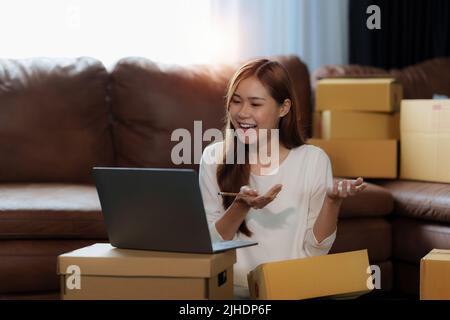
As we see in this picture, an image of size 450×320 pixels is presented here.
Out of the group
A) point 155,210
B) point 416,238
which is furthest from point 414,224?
point 155,210

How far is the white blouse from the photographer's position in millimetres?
1947

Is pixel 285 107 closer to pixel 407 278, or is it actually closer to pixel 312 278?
pixel 312 278

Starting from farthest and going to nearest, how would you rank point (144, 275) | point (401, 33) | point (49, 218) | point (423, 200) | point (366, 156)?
point (401, 33) < point (366, 156) < point (423, 200) < point (49, 218) < point (144, 275)

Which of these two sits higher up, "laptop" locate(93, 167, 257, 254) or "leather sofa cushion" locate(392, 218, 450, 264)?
"laptop" locate(93, 167, 257, 254)

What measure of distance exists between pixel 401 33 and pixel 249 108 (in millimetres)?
2259

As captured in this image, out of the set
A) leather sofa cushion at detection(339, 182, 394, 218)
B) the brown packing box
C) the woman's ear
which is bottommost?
leather sofa cushion at detection(339, 182, 394, 218)

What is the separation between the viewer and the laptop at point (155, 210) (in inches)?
57.1

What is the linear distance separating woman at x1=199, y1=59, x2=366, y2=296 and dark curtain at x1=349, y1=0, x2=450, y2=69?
203 cm

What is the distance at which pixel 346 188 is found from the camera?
170 centimetres

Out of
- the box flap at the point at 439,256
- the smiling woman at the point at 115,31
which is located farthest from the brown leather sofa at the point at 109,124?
the box flap at the point at 439,256

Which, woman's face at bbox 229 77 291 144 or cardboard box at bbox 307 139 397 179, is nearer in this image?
woman's face at bbox 229 77 291 144

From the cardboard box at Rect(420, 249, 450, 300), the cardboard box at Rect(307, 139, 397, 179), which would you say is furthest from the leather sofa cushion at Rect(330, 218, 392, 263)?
the cardboard box at Rect(420, 249, 450, 300)

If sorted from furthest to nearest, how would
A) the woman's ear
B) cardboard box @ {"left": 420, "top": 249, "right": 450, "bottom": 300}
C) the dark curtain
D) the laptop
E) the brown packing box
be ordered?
1. the dark curtain
2. the brown packing box
3. the woman's ear
4. cardboard box @ {"left": 420, "top": 249, "right": 450, "bottom": 300}
5. the laptop

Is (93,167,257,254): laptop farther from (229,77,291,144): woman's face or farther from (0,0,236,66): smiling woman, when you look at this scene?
(0,0,236,66): smiling woman
